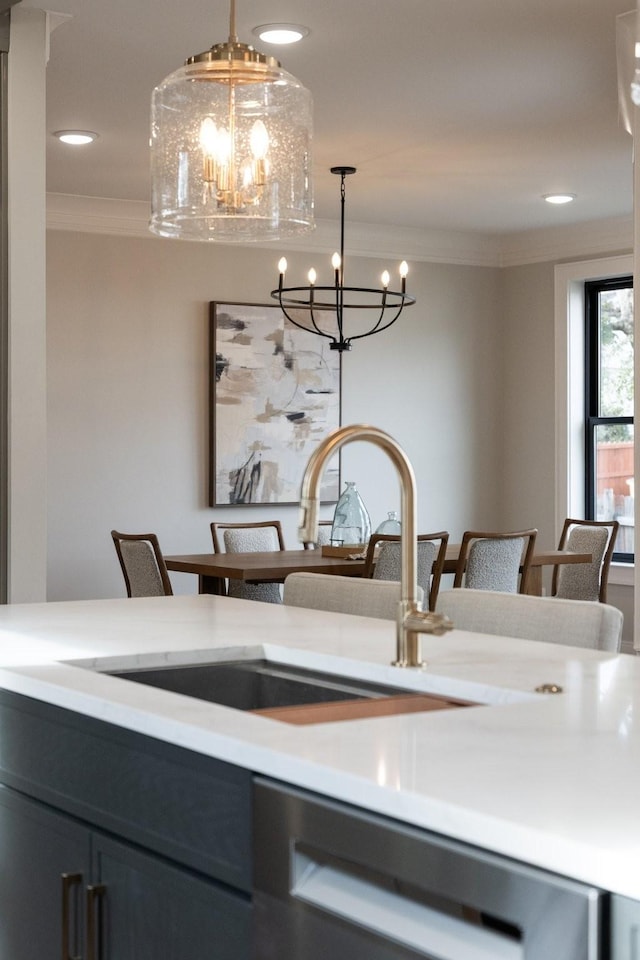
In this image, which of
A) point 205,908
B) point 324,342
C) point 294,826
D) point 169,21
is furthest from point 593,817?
point 324,342

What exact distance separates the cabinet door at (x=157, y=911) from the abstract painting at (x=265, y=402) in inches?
215

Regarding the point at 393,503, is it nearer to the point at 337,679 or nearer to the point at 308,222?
the point at 308,222

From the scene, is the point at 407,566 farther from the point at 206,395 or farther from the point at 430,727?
the point at 206,395

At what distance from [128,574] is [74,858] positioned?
150 inches

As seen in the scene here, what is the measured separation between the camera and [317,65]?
4492 mm

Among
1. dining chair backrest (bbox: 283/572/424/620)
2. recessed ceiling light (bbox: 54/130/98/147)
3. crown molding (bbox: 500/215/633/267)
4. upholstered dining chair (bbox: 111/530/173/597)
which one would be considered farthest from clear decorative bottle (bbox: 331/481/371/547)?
dining chair backrest (bbox: 283/572/424/620)

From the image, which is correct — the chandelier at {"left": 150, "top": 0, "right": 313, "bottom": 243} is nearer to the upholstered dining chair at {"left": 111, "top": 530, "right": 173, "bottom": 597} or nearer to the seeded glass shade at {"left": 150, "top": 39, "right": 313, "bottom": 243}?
the seeded glass shade at {"left": 150, "top": 39, "right": 313, "bottom": 243}

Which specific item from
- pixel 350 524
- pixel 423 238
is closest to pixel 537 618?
pixel 350 524

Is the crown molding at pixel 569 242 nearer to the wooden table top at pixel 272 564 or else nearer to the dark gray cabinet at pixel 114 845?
the wooden table top at pixel 272 564

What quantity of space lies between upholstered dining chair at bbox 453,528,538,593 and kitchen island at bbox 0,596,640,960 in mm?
2994

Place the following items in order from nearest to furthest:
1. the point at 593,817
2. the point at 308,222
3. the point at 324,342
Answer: the point at 593,817 → the point at 308,222 → the point at 324,342

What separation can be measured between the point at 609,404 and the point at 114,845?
652 centimetres

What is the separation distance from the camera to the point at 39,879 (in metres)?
1.85

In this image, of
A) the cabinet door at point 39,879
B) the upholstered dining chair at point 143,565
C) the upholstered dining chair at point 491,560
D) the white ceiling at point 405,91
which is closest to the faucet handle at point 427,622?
the cabinet door at point 39,879
